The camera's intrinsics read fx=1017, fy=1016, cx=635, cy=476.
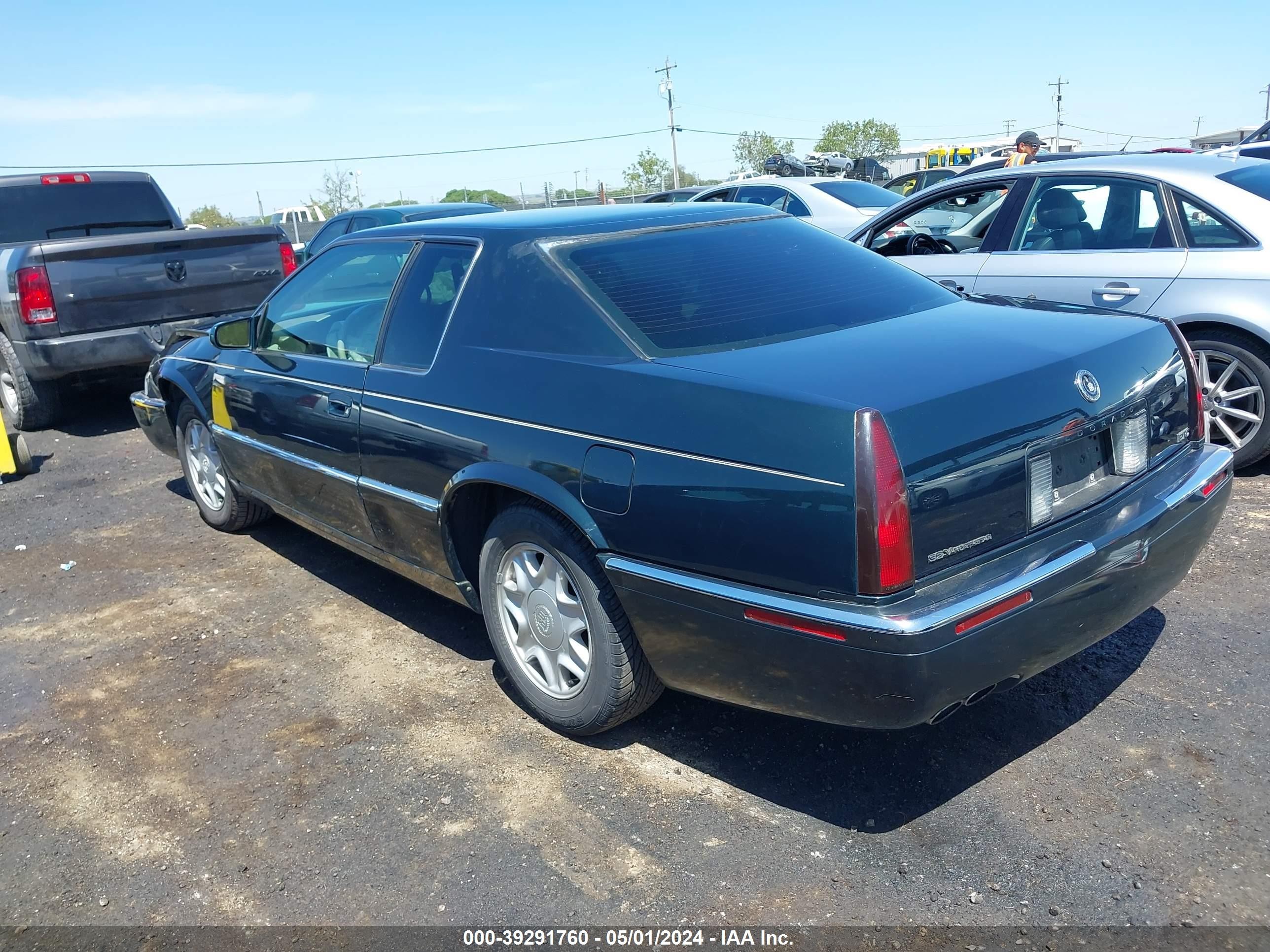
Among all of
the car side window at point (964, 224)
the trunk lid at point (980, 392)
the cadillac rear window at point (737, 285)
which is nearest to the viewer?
the trunk lid at point (980, 392)

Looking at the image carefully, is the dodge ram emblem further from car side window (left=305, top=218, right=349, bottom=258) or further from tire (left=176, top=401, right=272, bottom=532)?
car side window (left=305, top=218, right=349, bottom=258)

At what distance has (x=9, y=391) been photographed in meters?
8.59

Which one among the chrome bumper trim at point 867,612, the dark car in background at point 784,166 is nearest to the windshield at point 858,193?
the chrome bumper trim at point 867,612

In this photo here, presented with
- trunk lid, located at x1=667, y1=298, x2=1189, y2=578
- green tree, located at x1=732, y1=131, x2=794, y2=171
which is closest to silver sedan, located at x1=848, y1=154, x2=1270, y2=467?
trunk lid, located at x1=667, y1=298, x2=1189, y2=578

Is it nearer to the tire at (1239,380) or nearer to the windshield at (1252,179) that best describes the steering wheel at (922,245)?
the windshield at (1252,179)

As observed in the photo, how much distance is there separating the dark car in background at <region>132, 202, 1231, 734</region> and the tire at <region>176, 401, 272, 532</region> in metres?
1.37

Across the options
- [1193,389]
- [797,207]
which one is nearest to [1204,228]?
[1193,389]

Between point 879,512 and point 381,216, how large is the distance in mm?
10942

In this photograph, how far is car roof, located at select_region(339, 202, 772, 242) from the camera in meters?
3.49

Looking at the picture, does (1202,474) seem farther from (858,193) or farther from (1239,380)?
(858,193)

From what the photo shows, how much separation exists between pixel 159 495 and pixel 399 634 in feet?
10.5

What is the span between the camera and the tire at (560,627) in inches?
117

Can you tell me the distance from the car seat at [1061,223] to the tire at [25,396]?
744 cm

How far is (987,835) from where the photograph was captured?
2693 mm
